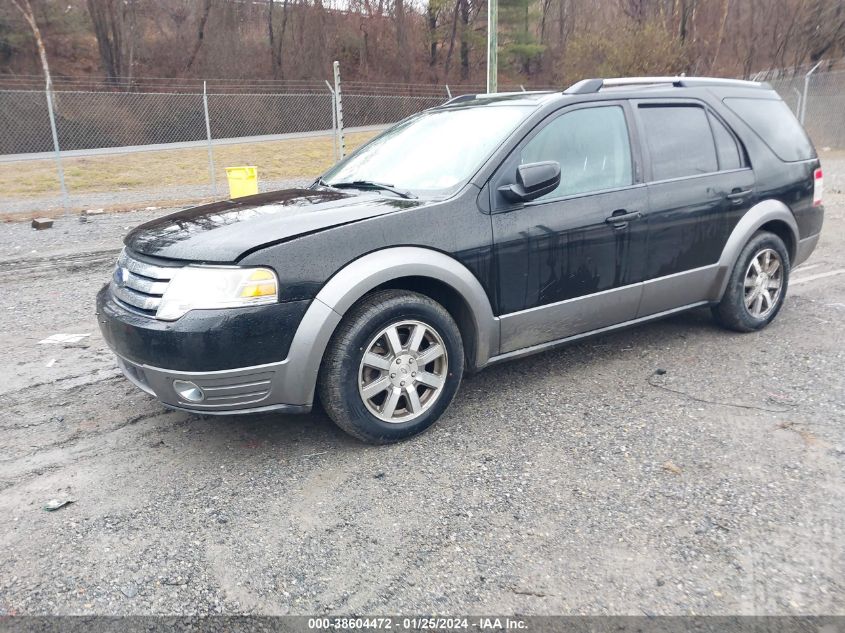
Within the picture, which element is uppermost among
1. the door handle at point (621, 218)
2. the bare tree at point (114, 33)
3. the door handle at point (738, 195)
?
the bare tree at point (114, 33)

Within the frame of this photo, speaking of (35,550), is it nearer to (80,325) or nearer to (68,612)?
(68,612)

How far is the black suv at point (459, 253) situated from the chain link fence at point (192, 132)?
13584 millimetres

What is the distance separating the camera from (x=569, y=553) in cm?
259

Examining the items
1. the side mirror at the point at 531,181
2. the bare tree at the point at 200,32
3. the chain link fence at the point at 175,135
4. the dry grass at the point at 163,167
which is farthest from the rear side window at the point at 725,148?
the bare tree at the point at 200,32

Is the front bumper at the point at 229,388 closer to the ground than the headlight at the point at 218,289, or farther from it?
closer to the ground

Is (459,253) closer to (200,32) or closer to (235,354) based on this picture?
(235,354)

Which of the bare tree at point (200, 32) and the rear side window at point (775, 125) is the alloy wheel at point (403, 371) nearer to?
the rear side window at point (775, 125)

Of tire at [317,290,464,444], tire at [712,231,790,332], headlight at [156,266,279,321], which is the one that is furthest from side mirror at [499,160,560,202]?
tire at [712,231,790,332]

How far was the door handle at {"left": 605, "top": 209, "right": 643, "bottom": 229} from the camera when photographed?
404 centimetres

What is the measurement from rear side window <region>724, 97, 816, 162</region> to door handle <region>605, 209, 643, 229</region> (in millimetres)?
1482

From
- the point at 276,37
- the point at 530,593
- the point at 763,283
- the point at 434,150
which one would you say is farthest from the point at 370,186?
the point at 276,37

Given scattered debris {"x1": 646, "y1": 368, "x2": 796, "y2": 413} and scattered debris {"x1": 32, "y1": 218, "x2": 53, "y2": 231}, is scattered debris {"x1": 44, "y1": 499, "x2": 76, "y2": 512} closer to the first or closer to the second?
scattered debris {"x1": 646, "y1": 368, "x2": 796, "y2": 413}

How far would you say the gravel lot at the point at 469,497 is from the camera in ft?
7.90

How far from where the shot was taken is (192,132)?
2319 cm
